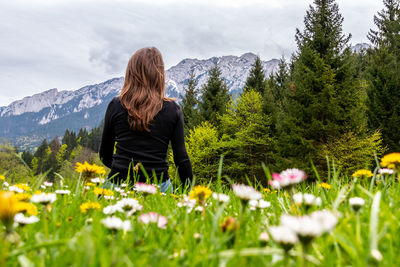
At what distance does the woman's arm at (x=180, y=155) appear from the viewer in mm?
2994

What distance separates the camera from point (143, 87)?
3.10 meters

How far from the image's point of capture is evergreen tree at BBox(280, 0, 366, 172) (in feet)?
46.1

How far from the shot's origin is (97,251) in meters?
0.59

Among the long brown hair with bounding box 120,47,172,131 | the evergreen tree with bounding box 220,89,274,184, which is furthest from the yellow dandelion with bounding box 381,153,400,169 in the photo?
the evergreen tree with bounding box 220,89,274,184

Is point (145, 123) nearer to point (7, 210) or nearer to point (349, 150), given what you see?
point (7, 210)

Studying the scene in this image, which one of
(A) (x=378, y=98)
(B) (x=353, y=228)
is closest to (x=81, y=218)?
(B) (x=353, y=228)

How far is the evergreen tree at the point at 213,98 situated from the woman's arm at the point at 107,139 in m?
21.6

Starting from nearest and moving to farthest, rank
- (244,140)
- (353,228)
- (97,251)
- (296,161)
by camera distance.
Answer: (97,251)
(353,228)
(296,161)
(244,140)

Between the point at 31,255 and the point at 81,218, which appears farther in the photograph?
the point at 81,218

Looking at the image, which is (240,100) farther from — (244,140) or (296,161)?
(296,161)

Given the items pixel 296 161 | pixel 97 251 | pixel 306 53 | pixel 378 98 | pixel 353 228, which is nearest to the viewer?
pixel 97 251

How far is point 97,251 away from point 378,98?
75.1 feet

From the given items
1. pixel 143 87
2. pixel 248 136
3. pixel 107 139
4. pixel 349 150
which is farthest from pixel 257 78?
pixel 107 139

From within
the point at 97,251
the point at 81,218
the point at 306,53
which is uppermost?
the point at 306,53
